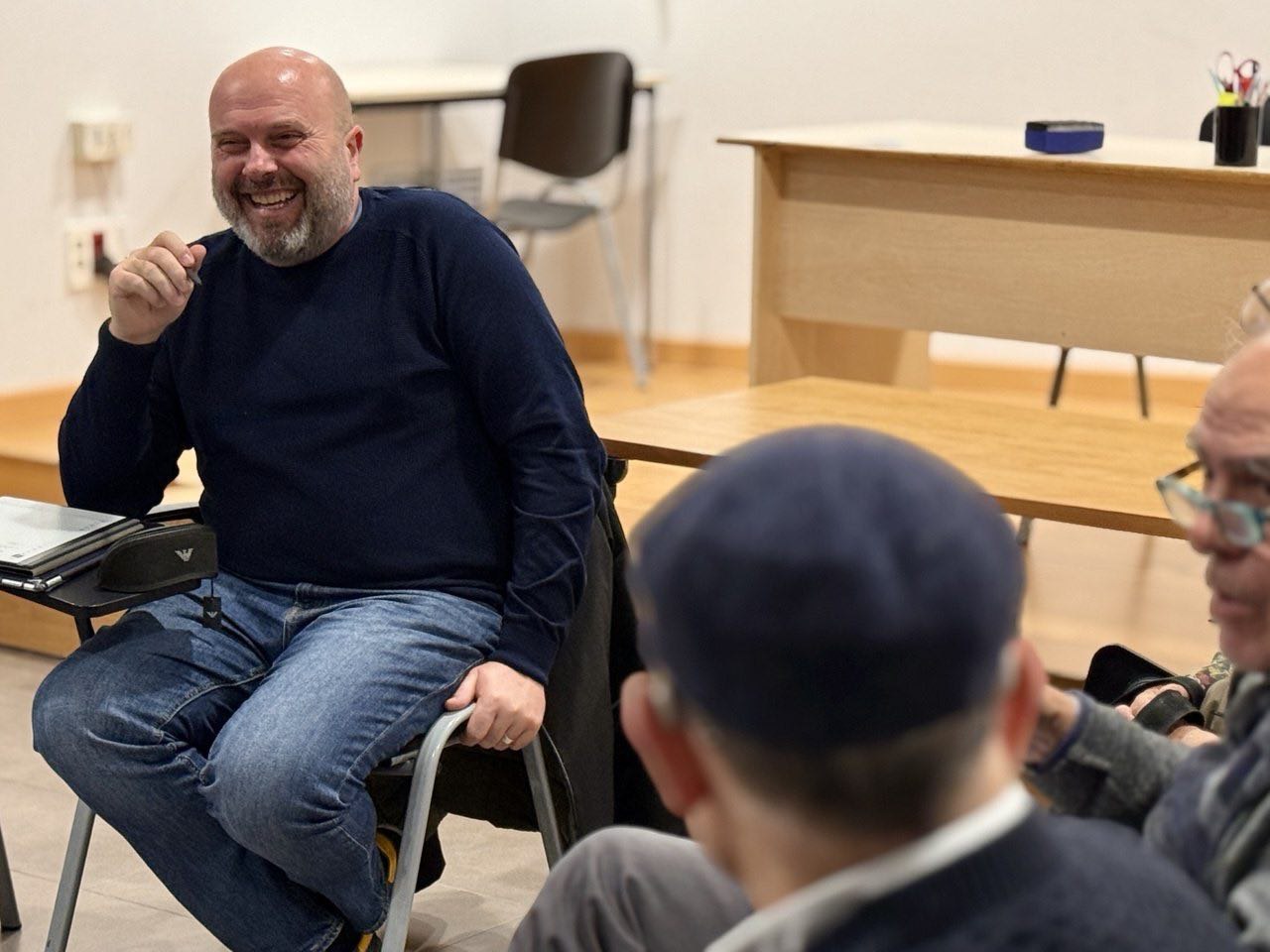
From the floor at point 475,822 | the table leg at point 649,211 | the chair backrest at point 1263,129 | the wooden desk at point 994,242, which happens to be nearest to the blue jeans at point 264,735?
the floor at point 475,822

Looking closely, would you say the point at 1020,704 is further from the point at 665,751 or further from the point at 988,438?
the point at 988,438

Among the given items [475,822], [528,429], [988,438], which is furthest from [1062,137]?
[528,429]

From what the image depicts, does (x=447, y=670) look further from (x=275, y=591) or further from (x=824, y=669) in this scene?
(x=824, y=669)

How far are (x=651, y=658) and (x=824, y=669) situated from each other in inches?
3.9

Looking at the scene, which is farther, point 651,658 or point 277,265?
point 277,265

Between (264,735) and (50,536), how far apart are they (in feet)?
1.17

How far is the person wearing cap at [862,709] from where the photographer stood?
765mm

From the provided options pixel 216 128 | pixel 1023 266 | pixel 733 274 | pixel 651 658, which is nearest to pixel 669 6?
pixel 733 274

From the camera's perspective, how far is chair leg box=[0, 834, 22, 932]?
2.43m

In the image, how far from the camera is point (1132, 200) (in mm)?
3436

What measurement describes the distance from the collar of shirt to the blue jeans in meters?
1.16

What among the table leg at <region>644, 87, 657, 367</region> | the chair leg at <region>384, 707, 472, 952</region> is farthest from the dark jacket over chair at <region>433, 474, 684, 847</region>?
the table leg at <region>644, 87, 657, 367</region>

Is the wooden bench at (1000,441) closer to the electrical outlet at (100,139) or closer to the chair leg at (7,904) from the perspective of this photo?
the chair leg at (7,904)

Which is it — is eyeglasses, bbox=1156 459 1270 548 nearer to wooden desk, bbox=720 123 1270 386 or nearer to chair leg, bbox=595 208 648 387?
wooden desk, bbox=720 123 1270 386
